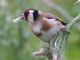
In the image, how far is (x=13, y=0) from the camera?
13.4 ft

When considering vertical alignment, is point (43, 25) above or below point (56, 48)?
above

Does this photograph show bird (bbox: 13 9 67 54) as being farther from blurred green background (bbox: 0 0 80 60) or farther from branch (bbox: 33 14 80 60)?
blurred green background (bbox: 0 0 80 60)

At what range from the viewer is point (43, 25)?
2127 mm

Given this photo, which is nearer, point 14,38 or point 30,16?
point 30,16

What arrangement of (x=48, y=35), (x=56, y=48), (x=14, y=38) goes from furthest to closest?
(x=14, y=38)
(x=48, y=35)
(x=56, y=48)

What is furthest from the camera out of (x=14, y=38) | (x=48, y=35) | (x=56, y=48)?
(x=14, y=38)

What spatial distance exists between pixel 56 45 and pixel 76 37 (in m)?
3.07

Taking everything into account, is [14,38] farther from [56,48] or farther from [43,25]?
[56,48]

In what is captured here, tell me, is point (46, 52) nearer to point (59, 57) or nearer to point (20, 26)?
point (59, 57)

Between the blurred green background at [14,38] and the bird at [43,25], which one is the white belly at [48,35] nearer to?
the bird at [43,25]

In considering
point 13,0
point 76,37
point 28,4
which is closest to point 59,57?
point 28,4

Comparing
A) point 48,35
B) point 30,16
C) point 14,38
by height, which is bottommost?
point 48,35

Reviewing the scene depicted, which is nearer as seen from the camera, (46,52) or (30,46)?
(46,52)

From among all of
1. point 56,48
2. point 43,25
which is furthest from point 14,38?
point 56,48
